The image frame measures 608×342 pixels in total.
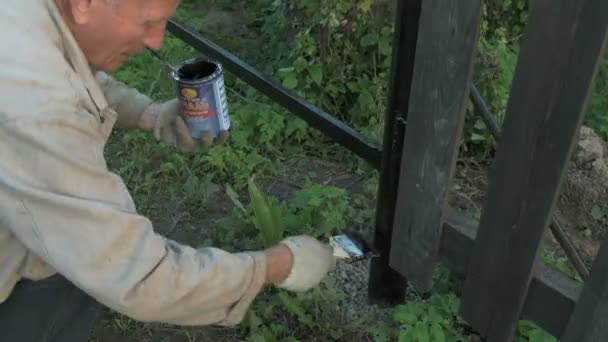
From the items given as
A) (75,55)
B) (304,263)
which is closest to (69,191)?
(75,55)

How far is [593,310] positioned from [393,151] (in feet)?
2.41

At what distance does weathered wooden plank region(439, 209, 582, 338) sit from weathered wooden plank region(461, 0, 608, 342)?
0.03 metres

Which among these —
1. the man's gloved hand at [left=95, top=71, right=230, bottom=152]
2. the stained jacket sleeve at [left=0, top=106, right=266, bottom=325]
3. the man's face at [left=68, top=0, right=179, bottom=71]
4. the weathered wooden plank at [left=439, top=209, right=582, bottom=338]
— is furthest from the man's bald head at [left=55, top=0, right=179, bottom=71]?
the weathered wooden plank at [left=439, top=209, right=582, bottom=338]

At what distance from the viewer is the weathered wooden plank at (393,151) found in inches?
74.4

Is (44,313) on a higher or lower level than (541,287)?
lower

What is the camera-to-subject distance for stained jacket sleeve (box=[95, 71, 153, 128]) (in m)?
2.46

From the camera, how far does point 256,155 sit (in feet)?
11.6

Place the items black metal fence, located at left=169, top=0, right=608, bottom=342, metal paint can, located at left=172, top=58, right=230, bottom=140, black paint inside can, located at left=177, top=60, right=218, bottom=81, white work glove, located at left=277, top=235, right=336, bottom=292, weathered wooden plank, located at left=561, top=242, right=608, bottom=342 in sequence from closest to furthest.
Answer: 1. black metal fence, located at left=169, top=0, right=608, bottom=342
2. weathered wooden plank, located at left=561, top=242, right=608, bottom=342
3. white work glove, located at left=277, top=235, right=336, bottom=292
4. metal paint can, located at left=172, top=58, right=230, bottom=140
5. black paint inside can, located at left=177, top=60, right=218, bottom=81

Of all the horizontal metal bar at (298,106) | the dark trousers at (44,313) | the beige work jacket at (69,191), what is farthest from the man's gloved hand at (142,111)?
the beige work jacket at (69,191)

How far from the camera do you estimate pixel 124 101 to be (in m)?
2.48

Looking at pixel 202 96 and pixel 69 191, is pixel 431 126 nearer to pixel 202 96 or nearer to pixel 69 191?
pixel 202 96

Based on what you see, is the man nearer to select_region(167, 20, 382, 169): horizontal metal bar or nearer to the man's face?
the man's face

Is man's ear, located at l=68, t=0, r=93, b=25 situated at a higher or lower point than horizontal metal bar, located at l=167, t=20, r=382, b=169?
higher

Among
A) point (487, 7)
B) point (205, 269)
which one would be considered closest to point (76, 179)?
point (205, 269)
